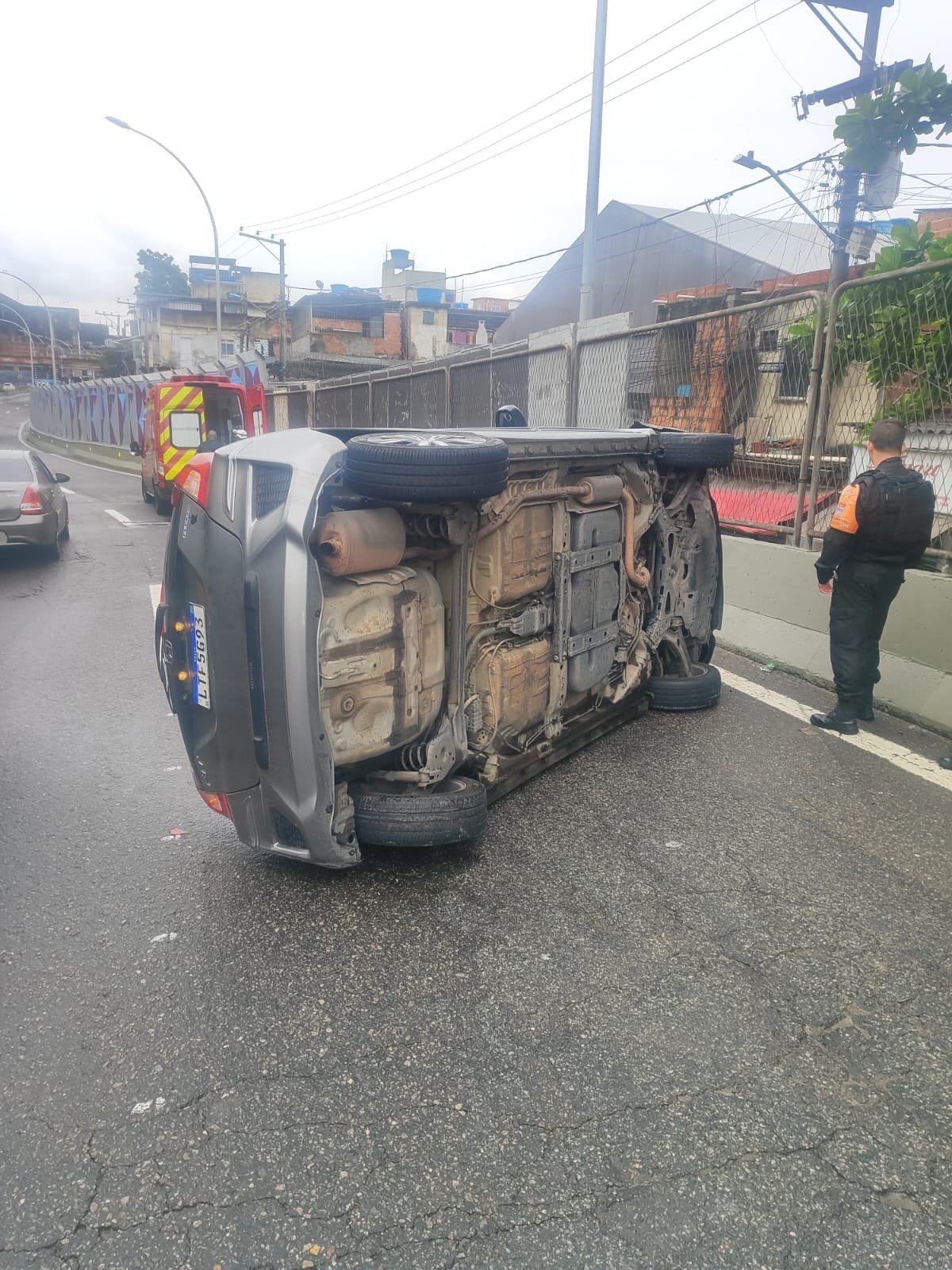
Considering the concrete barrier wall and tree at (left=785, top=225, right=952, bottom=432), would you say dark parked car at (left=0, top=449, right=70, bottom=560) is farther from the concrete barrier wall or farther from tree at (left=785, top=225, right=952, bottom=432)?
tree at (left=785, top=225, right=952, bottom=432)

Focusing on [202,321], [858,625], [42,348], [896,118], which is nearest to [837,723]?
[858,625]

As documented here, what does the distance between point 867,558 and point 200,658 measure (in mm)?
3700

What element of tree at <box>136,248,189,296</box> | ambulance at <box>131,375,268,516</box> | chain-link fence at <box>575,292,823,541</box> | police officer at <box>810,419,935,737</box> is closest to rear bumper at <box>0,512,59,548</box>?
ambulance at <box>131,375,268,516</box>

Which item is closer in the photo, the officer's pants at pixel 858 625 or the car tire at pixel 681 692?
the officer's pants at pixel 858 625

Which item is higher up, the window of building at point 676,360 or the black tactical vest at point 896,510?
the window of building at point 676,360

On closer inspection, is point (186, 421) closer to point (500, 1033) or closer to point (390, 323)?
point (500, 1033)

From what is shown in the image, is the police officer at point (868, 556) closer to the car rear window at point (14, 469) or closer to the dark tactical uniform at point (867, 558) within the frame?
the dark tactical uniform at point (867, 558)

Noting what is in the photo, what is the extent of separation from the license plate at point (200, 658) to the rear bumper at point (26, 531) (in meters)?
8.46

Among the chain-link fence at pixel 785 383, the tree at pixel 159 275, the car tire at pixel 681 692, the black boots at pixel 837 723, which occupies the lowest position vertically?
the black boots at pixel 837 723

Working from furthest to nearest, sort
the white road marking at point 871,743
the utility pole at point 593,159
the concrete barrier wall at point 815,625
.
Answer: the utility pole at point 593,159
the concrete barrier wall at point 815,625
the white road marking at point 871,743

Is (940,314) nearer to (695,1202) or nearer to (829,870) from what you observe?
(829,870)

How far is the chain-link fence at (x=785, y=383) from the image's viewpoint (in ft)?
18.7

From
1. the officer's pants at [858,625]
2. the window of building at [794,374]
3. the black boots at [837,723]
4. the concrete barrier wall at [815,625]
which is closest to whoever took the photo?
the officer's pants at [858,625]

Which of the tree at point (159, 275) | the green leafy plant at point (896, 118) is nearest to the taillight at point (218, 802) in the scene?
the green leafy plant at point (896, 118)
